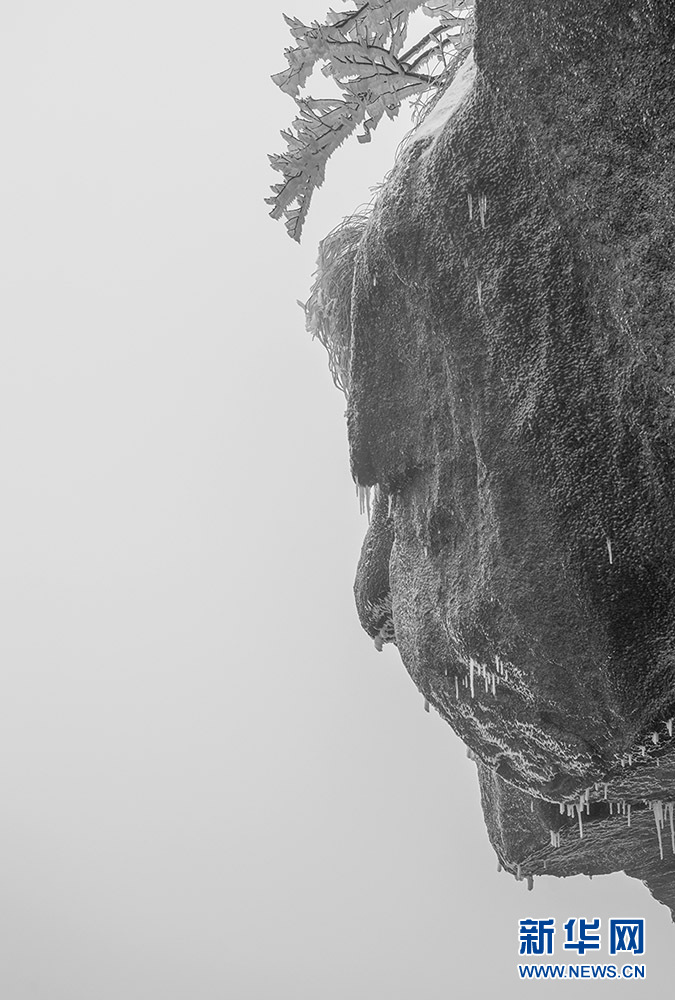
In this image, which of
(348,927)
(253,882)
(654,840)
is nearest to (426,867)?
(348,927)

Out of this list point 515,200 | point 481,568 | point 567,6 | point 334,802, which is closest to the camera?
point 567,6

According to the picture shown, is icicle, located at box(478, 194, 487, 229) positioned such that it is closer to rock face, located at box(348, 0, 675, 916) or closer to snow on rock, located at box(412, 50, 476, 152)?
rock face, located at box(348, 0, 675, 916)

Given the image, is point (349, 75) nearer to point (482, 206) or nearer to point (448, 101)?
point (448, 101)

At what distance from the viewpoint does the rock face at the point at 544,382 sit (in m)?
2.83

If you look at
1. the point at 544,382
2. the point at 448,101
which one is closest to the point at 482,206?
the point at 544,382

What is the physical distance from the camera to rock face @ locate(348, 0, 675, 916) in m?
2.83

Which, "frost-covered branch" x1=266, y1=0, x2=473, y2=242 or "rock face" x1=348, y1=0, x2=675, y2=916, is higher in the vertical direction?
"frost-covered branch" x1=266, y1=0, x2=473, y2=242

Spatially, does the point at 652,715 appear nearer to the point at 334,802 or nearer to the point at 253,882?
the point at 253,882

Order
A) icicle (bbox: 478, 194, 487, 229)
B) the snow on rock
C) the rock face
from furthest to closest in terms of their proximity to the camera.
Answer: the snow on rock → icicle (bbox: 478, 194, 487, 229) → the rock face

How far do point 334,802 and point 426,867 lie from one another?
12631 mm

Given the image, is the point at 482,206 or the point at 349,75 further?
the point at 349,75

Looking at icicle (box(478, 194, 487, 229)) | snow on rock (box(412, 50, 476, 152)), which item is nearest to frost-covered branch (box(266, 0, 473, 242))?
snow on rock (box(412, 50, 476, 152))

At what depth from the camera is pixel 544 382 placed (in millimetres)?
3348

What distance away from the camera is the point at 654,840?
555cm
